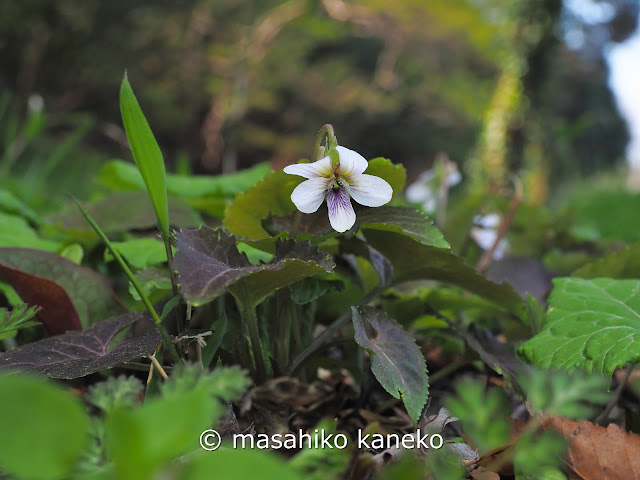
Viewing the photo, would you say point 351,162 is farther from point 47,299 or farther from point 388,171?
point 47,299

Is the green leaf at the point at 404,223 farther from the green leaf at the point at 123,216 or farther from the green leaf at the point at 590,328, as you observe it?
the green leaf at the point at 123,216

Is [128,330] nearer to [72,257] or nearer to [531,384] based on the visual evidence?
[72,257]

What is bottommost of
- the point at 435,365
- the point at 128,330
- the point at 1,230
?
the point at 435,365

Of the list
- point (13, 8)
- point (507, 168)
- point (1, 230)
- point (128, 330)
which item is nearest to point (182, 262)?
point (128, 330)

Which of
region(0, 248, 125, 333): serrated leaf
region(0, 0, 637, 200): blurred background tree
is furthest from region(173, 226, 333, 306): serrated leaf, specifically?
region(0, 0, 637, 200): blurred background tree

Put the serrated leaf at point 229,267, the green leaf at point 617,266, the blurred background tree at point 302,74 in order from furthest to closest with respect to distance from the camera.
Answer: the blurred background tree at point 302,74 < the green leaf at point 617,266 < the serrated leaf at point 229,267

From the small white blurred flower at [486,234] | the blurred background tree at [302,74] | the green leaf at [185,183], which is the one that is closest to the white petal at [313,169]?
the green leaf at [185,183]
